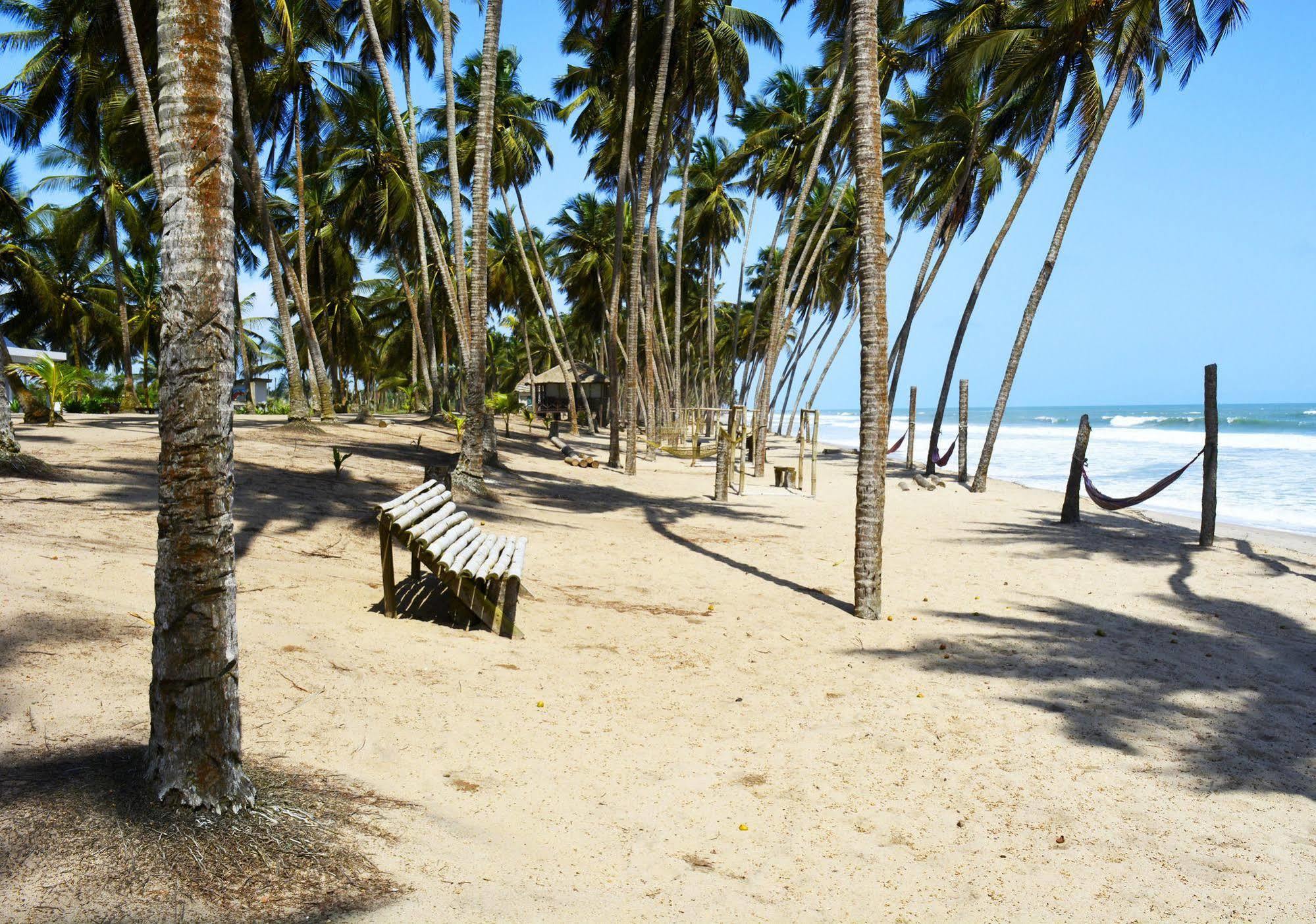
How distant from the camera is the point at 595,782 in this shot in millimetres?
3900

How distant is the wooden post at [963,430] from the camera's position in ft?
65.4

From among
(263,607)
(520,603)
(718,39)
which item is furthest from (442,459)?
(718,39)

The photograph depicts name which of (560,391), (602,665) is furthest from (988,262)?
(560,391)

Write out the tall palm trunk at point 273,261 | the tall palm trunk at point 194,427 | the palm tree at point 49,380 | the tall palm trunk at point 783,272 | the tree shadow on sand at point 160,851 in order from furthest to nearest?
the tall palm trunk at point 783,272
the tall palm trunk at point 273,261
the palm tree at point 49,380
the tall palm trunk at point 194,427
the tree shadow on sand at point 160,851

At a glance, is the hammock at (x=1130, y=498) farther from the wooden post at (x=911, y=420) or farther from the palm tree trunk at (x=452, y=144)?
the palm tree trunk at (x=452, y=144)

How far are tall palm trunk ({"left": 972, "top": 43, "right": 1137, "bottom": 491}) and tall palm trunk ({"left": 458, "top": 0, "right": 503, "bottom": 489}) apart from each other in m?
10.8

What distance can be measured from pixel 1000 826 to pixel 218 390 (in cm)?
361

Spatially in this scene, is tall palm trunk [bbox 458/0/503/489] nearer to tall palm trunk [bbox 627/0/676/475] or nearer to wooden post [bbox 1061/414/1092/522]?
tall palm trunk [bbox 627/0/676/475]

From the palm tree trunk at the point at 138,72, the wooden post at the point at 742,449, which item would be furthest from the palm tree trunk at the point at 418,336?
the palm tree trunk at the point at 138,72

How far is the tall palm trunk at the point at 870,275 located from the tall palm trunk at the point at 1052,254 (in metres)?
11.2

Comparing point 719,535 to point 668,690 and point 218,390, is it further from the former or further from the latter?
point 218,390

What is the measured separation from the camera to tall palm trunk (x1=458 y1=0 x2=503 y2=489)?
37.1ft

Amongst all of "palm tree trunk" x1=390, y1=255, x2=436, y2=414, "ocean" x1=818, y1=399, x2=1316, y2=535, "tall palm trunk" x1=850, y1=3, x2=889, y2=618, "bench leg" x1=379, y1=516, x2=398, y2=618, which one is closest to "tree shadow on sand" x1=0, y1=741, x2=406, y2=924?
"bench leg" x1=379, y1=516, x2=398, y2=618

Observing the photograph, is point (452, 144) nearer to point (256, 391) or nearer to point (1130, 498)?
point (1130, 498)
